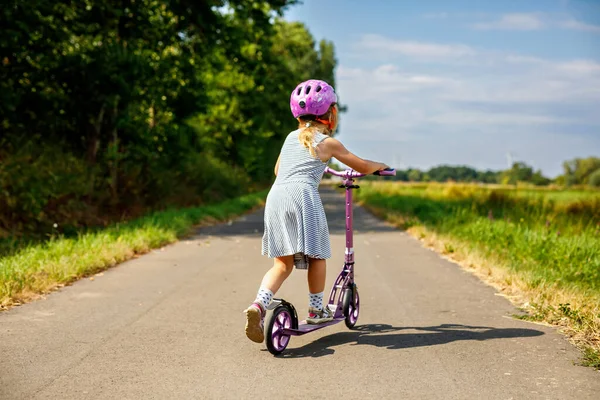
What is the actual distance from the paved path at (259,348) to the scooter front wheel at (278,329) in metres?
0.10

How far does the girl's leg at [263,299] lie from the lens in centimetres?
491

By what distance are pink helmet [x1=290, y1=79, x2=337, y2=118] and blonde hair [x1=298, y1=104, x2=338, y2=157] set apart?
9cm

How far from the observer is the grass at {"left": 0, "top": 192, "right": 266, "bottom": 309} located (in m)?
7.35

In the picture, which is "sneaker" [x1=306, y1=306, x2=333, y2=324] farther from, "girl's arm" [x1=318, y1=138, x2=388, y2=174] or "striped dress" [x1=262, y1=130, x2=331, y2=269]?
"girl's arm" [x1=318, y1=138, x2=388, y2=174]

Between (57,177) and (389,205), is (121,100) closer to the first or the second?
(57,177)

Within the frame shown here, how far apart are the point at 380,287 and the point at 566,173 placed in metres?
104

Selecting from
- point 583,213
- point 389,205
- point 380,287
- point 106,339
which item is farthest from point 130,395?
point 389,205

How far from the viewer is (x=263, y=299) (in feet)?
16.6

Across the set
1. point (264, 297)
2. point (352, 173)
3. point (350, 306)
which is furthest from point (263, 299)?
point (352, 173)

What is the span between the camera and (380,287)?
834cm

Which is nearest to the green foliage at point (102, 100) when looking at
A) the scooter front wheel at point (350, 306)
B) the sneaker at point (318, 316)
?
the scooter front wheel at point (350, 306)

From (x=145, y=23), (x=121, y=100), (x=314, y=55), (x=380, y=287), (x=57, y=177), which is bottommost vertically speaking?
(x=380, y=287)

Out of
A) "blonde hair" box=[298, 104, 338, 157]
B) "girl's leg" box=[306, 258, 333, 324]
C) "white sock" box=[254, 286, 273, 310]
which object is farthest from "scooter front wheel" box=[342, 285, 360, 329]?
"blonde hair" box=[298, 104, 338, 157]

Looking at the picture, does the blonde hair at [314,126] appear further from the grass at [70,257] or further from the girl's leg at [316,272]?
the grass at [70,257]
